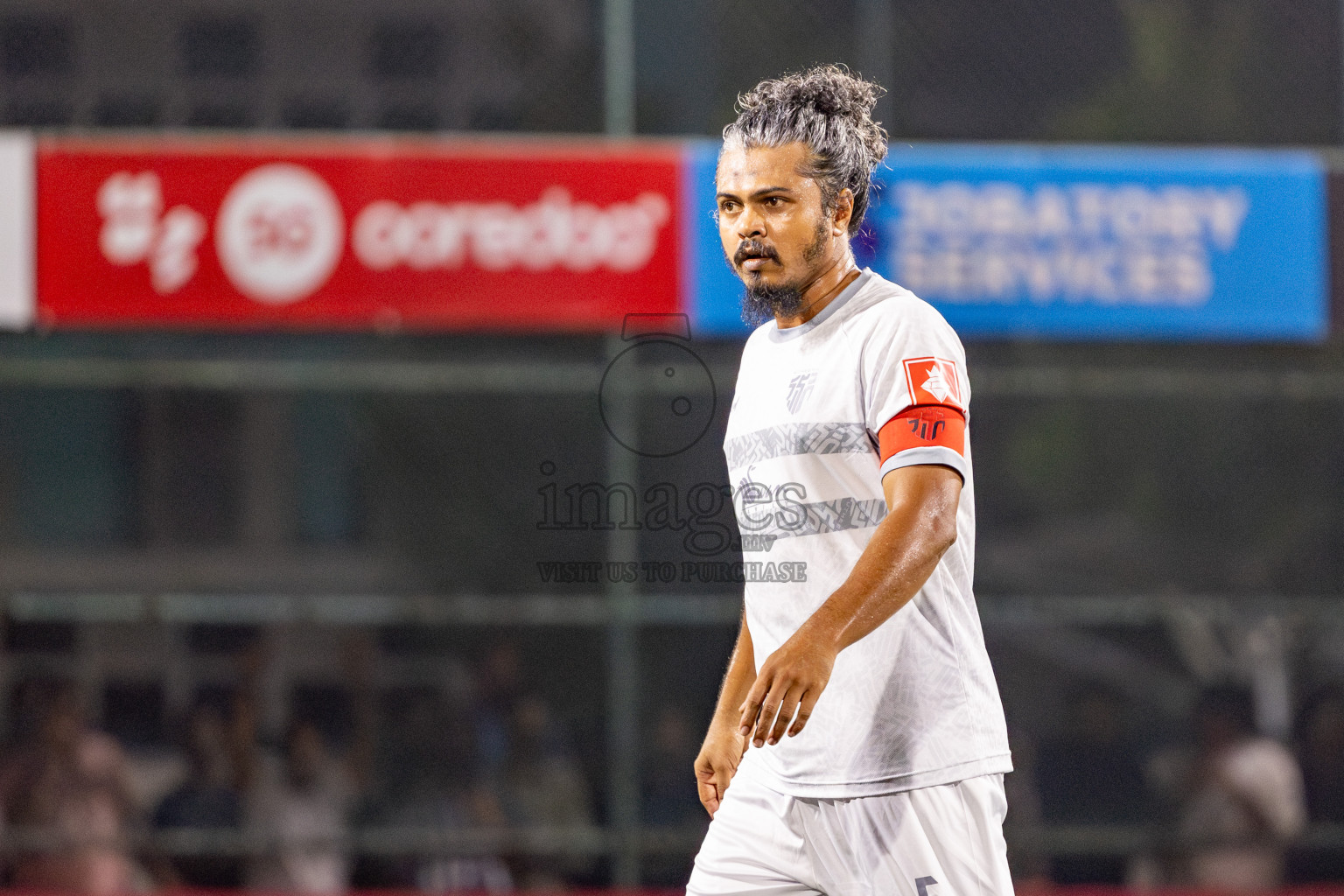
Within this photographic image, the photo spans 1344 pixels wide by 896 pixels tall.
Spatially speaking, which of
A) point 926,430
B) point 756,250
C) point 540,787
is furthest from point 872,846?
point 540,787

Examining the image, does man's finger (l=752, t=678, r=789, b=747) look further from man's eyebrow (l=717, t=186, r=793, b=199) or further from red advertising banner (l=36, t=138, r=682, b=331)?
red advertising banner (l=36, t=138, r=682, b=331)

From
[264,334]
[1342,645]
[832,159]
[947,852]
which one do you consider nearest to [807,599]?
[947,852]

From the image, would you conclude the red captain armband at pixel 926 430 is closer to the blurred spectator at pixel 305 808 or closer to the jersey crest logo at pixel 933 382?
the jersey crest logo at pixel 933 382

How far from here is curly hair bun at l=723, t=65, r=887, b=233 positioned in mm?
2637

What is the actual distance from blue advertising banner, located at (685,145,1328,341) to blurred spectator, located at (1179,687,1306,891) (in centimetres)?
174

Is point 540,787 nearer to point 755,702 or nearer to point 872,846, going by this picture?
point 872,846

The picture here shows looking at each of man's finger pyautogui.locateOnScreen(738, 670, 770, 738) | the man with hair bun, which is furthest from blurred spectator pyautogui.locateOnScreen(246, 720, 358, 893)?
man's finger pyautogui.locateOnScreen(738, 670, 770, 738)

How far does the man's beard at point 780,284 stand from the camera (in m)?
2.65

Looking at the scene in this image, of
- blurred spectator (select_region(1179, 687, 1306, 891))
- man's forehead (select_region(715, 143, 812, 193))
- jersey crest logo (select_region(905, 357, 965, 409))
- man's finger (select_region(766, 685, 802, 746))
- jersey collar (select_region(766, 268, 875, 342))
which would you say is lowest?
blurred spectator (select_region(1179, 687, 1306, 891))

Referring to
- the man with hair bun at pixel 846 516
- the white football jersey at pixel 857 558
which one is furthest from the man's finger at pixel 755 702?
the white football jersey at pixel 857 558

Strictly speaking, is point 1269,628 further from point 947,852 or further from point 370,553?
point 947,852

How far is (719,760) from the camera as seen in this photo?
293cm

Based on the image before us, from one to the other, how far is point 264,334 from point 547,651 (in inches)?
Answer: 73.2

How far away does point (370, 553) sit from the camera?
689 centimetres
